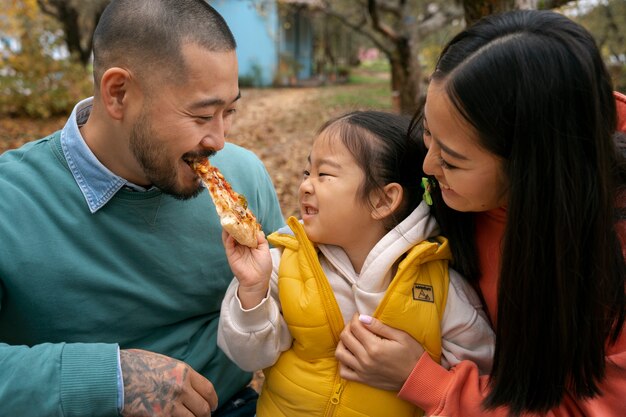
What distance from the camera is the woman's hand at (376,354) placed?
218 centimetres

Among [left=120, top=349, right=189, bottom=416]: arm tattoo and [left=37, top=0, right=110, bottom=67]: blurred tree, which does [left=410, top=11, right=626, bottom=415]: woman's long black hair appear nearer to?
[left=120, top=349, right=189, bottom=416]: arm tattoo

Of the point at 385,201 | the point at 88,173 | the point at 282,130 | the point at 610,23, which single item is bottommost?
the point at 282,130

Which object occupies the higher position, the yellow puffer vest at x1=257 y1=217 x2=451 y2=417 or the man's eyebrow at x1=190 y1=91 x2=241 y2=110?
the man's eyebrow at x1=190 y1=91 x2=241 y2=110

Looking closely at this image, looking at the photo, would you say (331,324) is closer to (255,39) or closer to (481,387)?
(481,387)

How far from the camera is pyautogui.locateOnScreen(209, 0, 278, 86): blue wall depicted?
25.8 m

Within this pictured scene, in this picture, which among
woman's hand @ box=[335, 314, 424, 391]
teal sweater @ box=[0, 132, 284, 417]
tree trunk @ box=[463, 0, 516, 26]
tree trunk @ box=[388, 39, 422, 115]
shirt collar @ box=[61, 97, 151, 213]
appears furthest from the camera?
tree trunk @ box=[388, 39, 422, 115]

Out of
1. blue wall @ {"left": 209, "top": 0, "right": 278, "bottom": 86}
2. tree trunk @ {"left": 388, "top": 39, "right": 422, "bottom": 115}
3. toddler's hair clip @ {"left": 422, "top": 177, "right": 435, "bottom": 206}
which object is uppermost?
toddler's hair clip @ {"left": 422, "top": 177, "right": 435, "bottom": 206}

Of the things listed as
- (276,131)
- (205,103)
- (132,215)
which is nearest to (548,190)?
(205,103)

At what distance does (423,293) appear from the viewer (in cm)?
226

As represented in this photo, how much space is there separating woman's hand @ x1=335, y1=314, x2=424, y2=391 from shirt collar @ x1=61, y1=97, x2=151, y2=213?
1.07 m

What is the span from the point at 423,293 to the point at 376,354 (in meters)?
0.29

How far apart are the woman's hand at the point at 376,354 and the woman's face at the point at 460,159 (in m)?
0.56

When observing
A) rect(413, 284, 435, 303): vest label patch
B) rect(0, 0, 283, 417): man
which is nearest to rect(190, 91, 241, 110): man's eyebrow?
rect(0, 0, 283, 417): man

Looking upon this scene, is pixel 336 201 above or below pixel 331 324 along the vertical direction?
above
